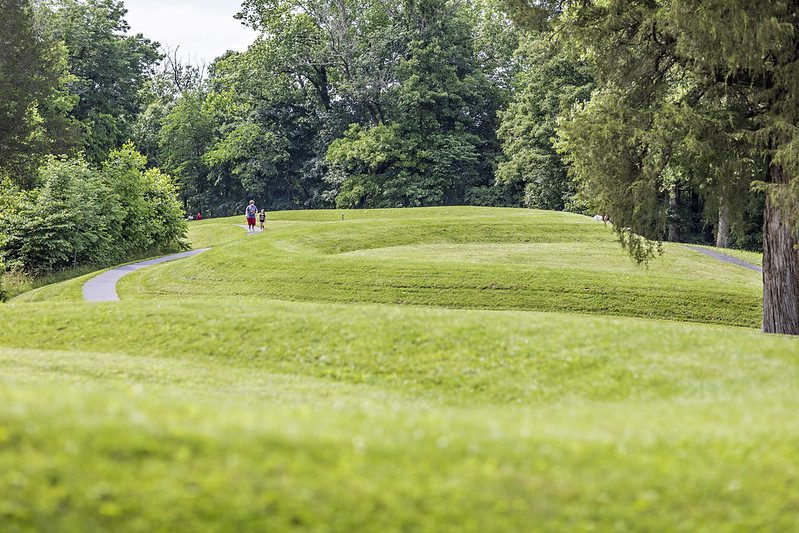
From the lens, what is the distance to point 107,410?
25.2 feet

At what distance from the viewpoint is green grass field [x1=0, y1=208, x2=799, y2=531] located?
680 cm

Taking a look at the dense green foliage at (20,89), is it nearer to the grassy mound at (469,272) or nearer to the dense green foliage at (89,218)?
the dense green foliage at (89,218)

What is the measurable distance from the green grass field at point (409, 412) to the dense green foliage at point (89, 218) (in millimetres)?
9655

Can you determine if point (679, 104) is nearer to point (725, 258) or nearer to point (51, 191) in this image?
point (725, 258)

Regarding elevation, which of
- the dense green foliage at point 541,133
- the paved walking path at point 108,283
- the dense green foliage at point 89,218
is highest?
the dense green foliage at point 541,133

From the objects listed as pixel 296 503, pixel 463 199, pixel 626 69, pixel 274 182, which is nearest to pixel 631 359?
pixel 296 503

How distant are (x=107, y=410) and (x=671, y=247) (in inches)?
1555

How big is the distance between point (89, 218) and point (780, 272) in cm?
3219

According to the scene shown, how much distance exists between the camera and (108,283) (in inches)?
1363

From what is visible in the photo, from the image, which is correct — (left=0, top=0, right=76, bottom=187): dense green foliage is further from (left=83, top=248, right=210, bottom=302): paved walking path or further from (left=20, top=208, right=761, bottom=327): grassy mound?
(left=20, top=208, right=761, bottom=327): grassy mound

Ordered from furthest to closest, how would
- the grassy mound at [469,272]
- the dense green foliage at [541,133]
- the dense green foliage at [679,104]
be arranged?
the dense green foliage at [541,133] → the grassy mound at [469,272] → the dense green foliage at [679,104]

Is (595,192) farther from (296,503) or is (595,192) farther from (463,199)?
(463,199)

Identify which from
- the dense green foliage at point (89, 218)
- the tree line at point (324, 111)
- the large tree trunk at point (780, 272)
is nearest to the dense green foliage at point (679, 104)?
the large tree trunk at point (780, 272)

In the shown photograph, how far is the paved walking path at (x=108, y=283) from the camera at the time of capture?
30250 millimetres
